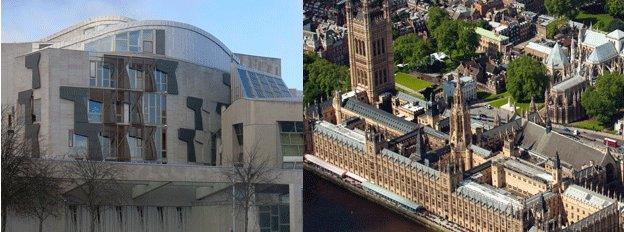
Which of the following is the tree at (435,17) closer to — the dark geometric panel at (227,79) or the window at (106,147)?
the dark geometric panel at (227,79)

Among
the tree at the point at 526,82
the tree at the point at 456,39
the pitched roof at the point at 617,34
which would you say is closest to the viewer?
the tree at the point at 526,82

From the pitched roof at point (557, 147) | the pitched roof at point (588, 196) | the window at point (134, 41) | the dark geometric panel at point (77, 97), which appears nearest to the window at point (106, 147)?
the dark geometric panel at point (77, 97)

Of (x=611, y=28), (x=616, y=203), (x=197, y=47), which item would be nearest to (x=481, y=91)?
(x=611, y=28)

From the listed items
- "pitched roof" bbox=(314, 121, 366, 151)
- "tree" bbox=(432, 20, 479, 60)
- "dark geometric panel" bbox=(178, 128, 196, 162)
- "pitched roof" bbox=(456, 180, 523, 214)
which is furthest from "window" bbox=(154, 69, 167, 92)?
"tree" bbox=(432, 20, 479, 60)

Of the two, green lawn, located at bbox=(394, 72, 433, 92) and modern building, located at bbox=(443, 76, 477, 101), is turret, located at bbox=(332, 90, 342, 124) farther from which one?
green lawn, located at bbox=(394, 72, 433, 92)

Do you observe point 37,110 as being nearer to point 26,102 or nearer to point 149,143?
point 26,102
